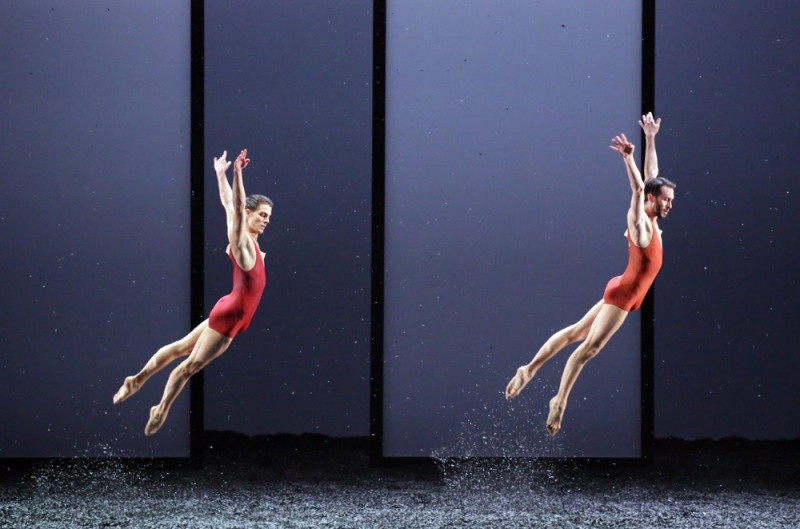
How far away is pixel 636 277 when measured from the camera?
3.44 metres

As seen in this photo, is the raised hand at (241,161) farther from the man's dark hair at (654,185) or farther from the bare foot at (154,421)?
the man's dark hair at (654,185)

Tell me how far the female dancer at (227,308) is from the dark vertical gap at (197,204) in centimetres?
7

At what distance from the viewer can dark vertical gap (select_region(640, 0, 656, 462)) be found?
11.4ft

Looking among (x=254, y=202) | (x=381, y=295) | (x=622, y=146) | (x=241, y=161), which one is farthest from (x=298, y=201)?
(x=622, y=146)

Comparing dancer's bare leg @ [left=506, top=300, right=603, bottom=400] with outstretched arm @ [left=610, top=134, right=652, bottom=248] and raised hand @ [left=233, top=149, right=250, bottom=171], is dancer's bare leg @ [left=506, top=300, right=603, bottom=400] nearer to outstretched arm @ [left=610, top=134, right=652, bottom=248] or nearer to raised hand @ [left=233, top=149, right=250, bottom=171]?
outstretched arm @ [left=610, top=134, right=652, bottom=248]

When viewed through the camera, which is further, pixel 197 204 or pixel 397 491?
pixel 197 204

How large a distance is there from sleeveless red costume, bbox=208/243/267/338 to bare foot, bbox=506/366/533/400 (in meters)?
1.21

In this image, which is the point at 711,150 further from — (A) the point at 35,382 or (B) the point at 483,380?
(A) the point at 35,382

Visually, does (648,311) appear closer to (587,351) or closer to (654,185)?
(587,351)

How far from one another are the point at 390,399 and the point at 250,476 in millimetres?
714

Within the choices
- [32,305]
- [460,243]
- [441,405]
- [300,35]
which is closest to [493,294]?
[460,243]

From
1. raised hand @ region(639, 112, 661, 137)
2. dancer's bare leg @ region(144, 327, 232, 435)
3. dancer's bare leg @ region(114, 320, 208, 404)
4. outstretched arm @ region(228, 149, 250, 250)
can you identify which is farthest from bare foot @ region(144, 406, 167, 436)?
raised hand @ region(639, 112, 661, 137)

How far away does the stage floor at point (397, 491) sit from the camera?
3053 mm

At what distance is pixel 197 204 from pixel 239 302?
484 mm
